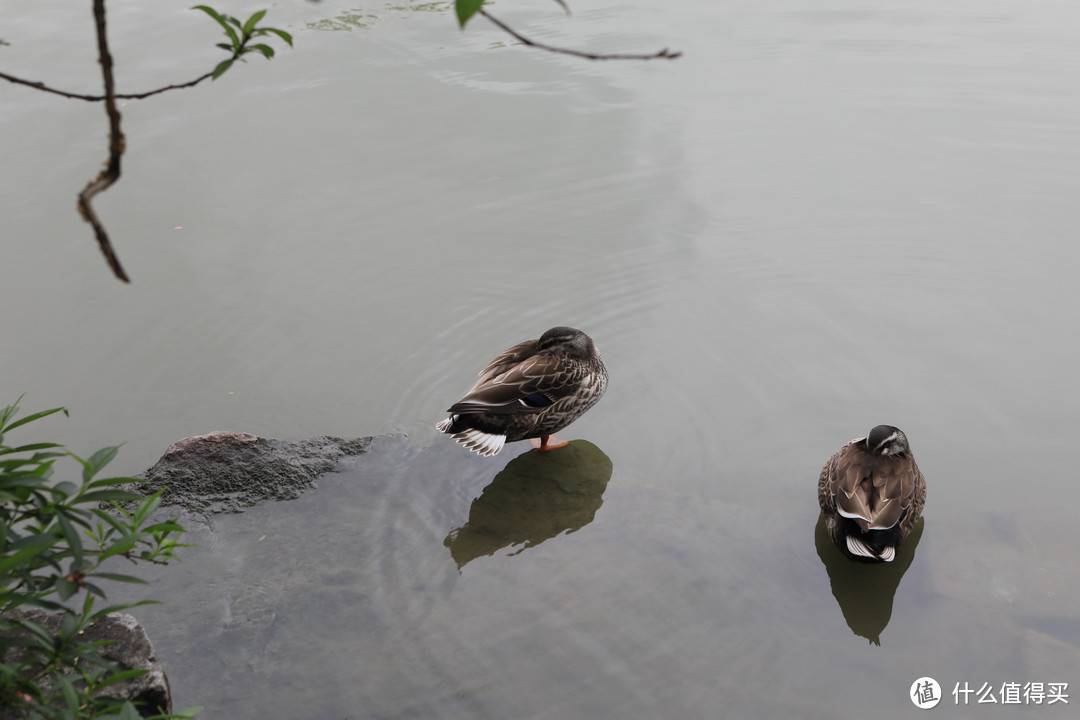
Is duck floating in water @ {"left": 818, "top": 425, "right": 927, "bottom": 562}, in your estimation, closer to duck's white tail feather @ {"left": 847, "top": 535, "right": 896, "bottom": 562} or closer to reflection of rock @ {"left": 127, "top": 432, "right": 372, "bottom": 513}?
duck's white tail feather @ {"left": 847, "top": 535, "right": 896, "bottom": 562}

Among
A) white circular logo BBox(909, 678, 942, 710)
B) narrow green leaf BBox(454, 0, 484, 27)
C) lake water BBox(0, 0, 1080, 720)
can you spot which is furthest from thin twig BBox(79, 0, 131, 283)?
white circular logo BBox(909, 678, 942, 710)

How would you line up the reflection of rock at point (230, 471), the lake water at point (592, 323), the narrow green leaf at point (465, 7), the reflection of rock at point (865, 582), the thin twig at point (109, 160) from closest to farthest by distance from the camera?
the narrow green leaf at point (465, 7), the thin twig at point (109, 160), the lake water at point (592, 323), the reflection of rock at point (865, 582), the reflection of rock at point (230, 471)

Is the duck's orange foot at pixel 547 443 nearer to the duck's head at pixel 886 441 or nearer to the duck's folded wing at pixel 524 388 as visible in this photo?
the duck's folded wing at pixel 524 388

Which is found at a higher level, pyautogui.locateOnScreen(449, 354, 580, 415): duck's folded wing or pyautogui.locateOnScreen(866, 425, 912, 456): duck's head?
pyautogui.locateOnScreen(449, 354, 580, 415): duck's folded wing

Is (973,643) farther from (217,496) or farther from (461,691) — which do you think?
(217,496)

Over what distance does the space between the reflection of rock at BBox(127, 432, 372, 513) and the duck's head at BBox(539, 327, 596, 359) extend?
1317 mm

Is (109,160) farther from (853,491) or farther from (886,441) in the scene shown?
(886,441)

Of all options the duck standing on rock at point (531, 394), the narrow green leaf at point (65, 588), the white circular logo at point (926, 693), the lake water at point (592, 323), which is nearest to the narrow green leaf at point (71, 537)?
the narrow green leaf at point (65, 588)

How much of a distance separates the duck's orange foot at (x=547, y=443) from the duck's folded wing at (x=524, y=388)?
34 centimetres

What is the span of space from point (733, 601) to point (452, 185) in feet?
15.5

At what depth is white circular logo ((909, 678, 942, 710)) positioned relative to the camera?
3.62 meters

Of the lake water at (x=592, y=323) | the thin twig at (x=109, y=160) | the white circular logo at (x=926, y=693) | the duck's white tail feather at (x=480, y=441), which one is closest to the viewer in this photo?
the thin twig at (x=109, y=160)

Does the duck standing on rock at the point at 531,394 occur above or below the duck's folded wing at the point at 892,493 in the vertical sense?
above

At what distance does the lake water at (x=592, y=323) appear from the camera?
380 centimetres
